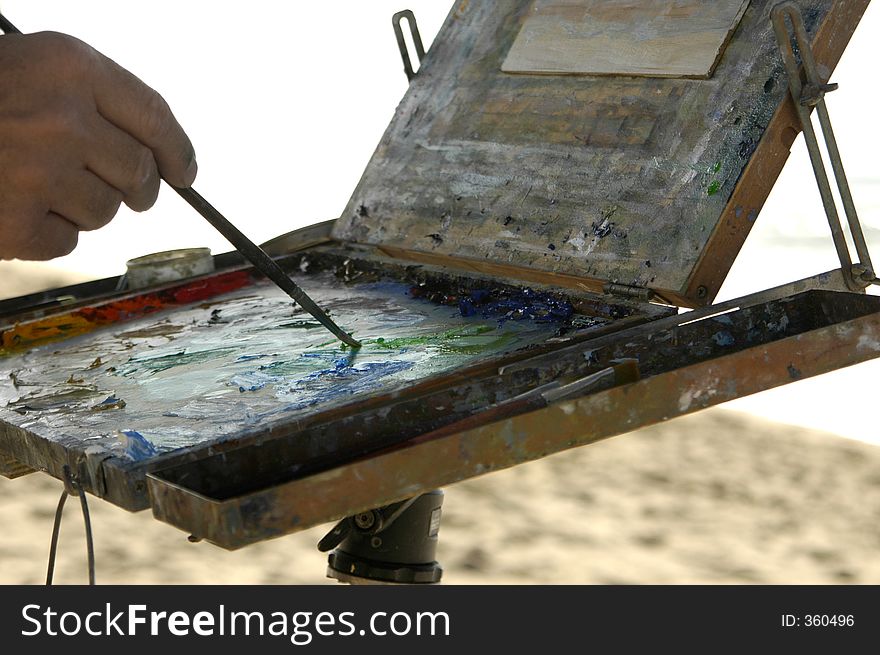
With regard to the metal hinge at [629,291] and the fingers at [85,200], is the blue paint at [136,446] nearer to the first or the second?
the fingers at [85,200]

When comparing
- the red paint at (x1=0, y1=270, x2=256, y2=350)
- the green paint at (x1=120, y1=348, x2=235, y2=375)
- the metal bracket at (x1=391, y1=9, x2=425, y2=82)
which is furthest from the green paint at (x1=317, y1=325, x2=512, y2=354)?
the metal bracket at (x1=391, y1=9, x2=425, y2=82)

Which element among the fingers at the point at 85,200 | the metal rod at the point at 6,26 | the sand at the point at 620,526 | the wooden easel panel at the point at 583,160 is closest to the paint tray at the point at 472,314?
A: the wooden easel panel at the point at 583,160

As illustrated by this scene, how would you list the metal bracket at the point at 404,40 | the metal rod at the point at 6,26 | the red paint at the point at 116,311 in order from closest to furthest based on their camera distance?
the metal rod at the point at 6,26 → the red paint at the point at 116,311 → the metal bracket at the point at 404,40

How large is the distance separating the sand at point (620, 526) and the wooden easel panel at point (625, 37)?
6.00 ft

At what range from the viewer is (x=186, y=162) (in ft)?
4.35

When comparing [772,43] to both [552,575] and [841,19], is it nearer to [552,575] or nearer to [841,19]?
[841,19]

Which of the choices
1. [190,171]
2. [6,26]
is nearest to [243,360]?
[190,171]

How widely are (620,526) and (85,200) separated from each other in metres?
2.68

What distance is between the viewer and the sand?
330cm

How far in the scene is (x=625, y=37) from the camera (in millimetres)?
1650

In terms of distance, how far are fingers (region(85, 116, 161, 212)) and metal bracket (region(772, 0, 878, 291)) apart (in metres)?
0.74

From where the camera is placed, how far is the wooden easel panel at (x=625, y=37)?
Result: 1521 mm

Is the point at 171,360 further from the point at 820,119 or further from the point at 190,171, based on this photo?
the point at 820,119

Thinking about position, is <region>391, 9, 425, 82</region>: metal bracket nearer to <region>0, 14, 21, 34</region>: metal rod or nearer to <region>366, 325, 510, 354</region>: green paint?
<region>366, 325, 510, 354</region>: green paint
